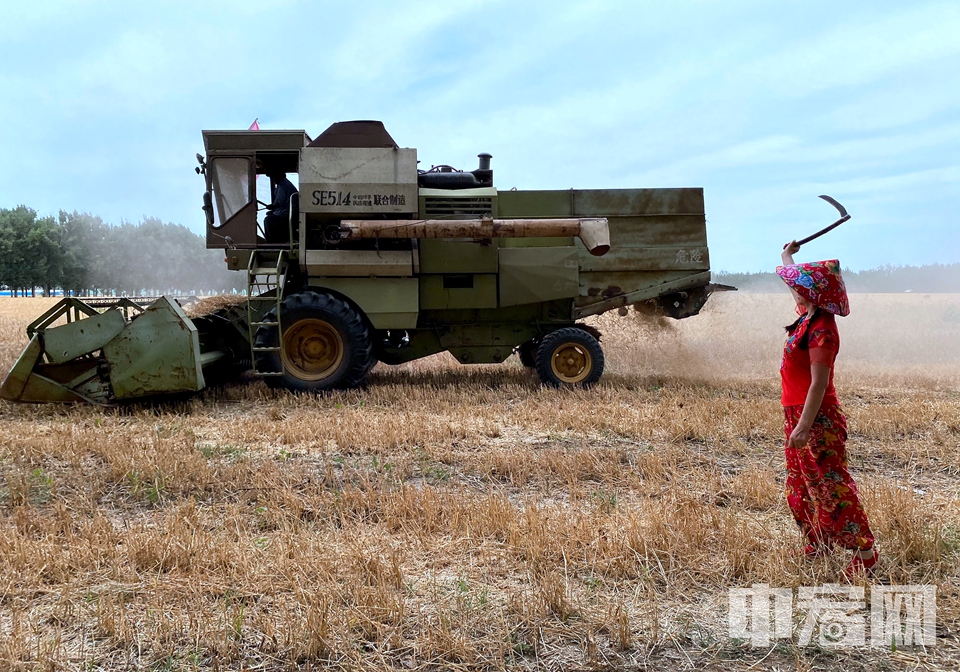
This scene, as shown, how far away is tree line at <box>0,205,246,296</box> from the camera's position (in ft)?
152

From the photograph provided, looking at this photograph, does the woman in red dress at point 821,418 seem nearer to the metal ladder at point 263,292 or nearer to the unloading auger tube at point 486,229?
the unloading auger tube at point 486,229

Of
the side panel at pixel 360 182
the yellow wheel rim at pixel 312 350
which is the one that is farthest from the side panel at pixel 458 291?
the yellow wheel rim at pixel 312 350

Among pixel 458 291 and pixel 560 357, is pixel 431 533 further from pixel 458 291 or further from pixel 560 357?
pixel 560 357

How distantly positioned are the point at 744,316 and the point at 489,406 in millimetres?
12290

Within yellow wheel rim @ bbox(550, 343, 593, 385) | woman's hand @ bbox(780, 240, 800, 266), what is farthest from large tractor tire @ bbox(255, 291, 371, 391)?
woman's hand @ bbox(780, 240, 800, 266)

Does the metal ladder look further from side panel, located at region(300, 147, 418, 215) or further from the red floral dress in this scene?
the red floral dress

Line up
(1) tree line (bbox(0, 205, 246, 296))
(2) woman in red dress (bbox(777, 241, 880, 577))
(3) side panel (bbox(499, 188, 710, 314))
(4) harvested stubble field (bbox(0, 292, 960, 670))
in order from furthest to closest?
(1) tree line (bbox(0, 205, 246, 296)) → (3) side panel (bbox(499, 188, 710, 314)) → (2) woman in red dress (bbox(777, 241, 880, 577)) → (4) harvested stubble field (bbox(0, 292, 960, 670))

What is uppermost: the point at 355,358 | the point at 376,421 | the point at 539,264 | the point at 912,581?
the point at 539,264

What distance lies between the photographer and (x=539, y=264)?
7.98 meters

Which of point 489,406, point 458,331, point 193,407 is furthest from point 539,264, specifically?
point 193,407

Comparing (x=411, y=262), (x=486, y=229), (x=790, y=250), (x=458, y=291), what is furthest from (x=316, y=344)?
(x=790, y=250)

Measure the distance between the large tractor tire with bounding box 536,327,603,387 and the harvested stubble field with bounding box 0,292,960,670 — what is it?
116cm

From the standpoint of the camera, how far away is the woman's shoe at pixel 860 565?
2.86 metres

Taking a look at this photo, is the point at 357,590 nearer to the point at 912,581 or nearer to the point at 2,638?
the point at 2,638
